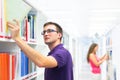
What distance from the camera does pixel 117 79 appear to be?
3500 mm

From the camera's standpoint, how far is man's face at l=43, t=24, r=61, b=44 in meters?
2.12

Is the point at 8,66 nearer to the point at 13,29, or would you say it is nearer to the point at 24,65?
the point at 13,29

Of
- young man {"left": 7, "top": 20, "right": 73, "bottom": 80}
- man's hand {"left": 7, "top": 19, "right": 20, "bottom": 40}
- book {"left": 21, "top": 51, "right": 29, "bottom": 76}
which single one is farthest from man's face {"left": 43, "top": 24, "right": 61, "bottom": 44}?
man's hand {"left": 7, "top": 19, "right": 20, "bottom": 40}

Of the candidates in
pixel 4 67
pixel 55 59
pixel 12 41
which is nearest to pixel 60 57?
pixel 55 59

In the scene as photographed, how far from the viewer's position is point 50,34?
2.14 meters

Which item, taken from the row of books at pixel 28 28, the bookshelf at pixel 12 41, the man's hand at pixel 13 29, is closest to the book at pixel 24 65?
the bookshelf at pixel 12 41

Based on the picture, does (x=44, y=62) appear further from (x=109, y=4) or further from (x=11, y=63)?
(x=109, y=4)

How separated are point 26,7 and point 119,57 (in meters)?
1.96

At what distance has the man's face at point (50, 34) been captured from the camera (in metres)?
2.12

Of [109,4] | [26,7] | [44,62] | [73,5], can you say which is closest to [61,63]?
[44,62]

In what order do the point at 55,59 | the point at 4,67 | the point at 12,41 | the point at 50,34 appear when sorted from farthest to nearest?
the point at 50,34 < the point at 55,59 < the point at 12,41 < the point at 4,67

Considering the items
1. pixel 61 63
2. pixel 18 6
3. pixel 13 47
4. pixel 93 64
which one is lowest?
pixel 93 64

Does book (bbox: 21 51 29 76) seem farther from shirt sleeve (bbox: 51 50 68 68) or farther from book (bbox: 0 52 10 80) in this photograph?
book (bbox: 0 52 10 80)

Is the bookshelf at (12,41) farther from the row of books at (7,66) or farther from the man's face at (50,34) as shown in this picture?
the man's face at (50,34)
